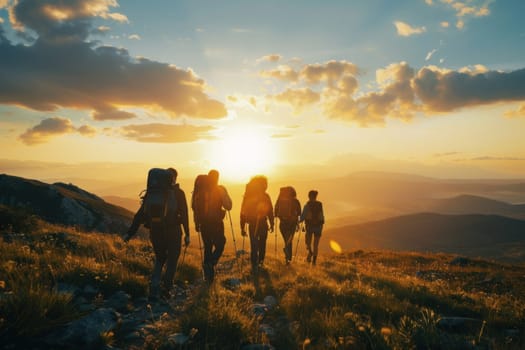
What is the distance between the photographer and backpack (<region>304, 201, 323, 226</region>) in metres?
15.7

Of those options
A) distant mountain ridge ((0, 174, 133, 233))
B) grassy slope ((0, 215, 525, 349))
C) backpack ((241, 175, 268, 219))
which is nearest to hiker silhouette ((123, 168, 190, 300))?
grassy slope ((0, 215, 525, 349))

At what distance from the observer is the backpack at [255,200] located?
12211 millimetres

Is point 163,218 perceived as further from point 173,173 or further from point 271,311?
point 271,311

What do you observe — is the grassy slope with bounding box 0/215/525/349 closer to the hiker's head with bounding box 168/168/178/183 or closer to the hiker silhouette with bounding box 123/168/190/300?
the hiker silhouette with bounding box 123/168/190/300

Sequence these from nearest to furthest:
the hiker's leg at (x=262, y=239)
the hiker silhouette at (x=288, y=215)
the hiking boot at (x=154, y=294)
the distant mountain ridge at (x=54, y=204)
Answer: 1. the hiking boot at (x=154, y=294)
2. the hiker's leg at (x=262, y=239)
3. the hiker silhouette at (x=288, y=215)
4. the distant mountain ridge at (x=54, y=204)

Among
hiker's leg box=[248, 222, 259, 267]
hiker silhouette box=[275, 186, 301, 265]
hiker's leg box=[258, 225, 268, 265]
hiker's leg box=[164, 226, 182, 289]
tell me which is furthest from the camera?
hiker silhouette box=[275, 186, 301, 265]

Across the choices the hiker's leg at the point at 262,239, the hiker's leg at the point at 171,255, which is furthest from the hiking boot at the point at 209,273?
the hiker's leg at the point at 262,239

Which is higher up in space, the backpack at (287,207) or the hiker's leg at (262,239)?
the backpack at (287,207)

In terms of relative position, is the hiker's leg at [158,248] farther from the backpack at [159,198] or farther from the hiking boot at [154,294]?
the hiking boot at [154,294]

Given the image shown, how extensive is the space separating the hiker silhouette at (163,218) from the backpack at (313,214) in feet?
27.5

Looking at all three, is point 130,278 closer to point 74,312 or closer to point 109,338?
point 74,312

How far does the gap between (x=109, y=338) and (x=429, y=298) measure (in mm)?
6841

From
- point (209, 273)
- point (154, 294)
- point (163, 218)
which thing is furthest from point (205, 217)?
point (154, 294)

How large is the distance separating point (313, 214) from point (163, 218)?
9162 millimetres
